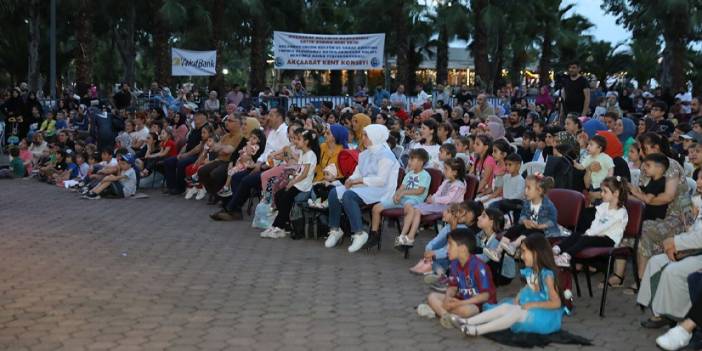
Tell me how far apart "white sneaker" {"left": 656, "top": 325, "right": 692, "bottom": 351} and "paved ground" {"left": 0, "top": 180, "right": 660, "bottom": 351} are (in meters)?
0.24

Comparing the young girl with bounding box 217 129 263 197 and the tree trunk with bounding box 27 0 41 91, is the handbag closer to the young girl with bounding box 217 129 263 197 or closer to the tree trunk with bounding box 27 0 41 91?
the young girl with bounding box 217 129 263 197

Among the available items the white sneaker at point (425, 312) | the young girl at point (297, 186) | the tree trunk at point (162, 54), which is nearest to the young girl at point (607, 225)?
the white sneaker at point (425, 312)

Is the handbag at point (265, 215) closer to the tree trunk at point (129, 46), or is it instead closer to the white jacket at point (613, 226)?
the white jacket at point (613, 226)

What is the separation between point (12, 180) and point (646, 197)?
1315 centimetres

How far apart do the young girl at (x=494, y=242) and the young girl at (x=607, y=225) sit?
0.69 meters

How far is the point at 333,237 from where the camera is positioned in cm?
1010

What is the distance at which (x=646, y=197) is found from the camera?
768 cm

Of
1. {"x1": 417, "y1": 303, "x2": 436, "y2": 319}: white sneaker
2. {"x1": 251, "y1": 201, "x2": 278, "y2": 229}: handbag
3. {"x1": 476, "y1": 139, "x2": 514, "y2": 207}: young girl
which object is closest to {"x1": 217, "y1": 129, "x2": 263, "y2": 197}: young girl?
{"x1": 251, "y1": 201, "x2": 278, "y2": 229}: handbag

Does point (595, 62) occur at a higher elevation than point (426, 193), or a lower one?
higher

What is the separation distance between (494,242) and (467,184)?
1.84 m

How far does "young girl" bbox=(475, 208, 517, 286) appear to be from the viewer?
7879 mm

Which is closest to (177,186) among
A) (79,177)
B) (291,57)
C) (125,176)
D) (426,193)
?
(125,176)

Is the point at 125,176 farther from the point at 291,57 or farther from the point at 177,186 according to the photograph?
the point at 291,57

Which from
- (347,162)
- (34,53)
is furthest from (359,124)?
(34,53)
